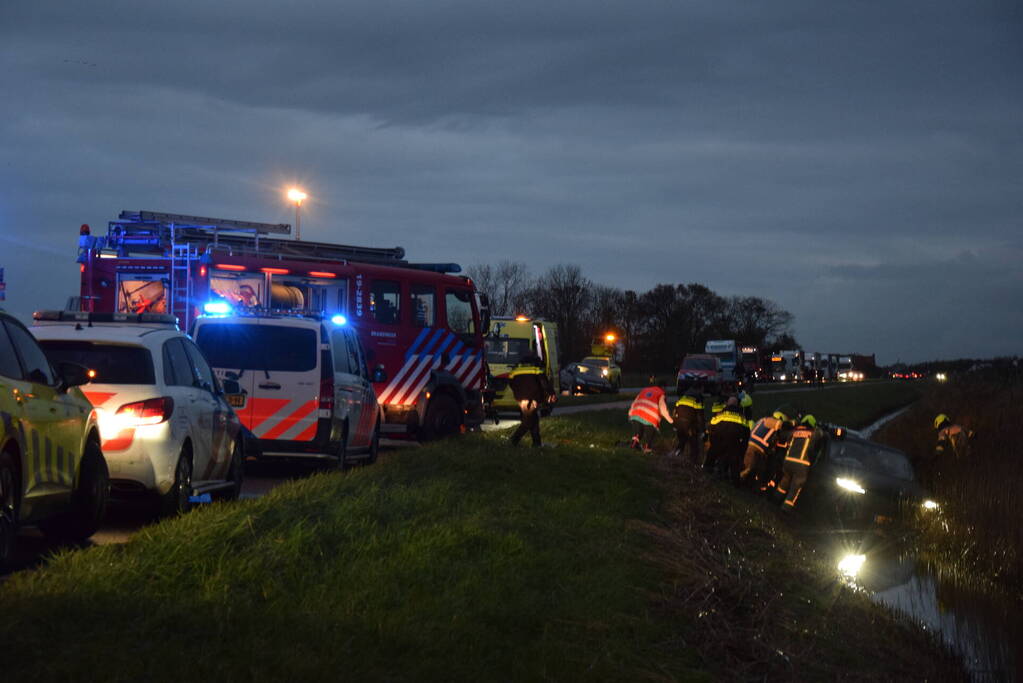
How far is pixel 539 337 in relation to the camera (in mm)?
34219

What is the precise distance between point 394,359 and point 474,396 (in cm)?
161

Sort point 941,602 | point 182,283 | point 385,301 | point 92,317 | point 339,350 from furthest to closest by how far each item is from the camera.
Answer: point 385,301 < point 182,283 < point 339,350 < point 941,602 < point 92,317

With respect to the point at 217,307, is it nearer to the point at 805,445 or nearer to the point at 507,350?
the point at 805,445

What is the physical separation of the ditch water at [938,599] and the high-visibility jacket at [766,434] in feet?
9.77

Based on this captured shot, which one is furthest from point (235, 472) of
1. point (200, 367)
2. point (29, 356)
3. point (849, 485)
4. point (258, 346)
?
point (849, 485)

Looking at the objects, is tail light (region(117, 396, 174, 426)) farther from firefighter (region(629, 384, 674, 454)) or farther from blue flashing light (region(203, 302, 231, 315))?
firefighter (region(629, 384, 674, 454))

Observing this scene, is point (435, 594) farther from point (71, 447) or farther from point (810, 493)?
point (810, 493)

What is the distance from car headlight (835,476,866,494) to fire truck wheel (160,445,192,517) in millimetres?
8854

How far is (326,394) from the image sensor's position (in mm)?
13984

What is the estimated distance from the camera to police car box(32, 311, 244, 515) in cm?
→ 987

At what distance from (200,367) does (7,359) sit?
414cm

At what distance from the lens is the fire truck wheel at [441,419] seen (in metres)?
19.5

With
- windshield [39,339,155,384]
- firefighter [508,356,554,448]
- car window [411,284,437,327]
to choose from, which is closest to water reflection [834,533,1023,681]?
firefighter [508,356,554,448]

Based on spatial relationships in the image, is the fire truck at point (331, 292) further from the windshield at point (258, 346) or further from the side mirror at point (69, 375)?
the side mirror at point (69, 375)
